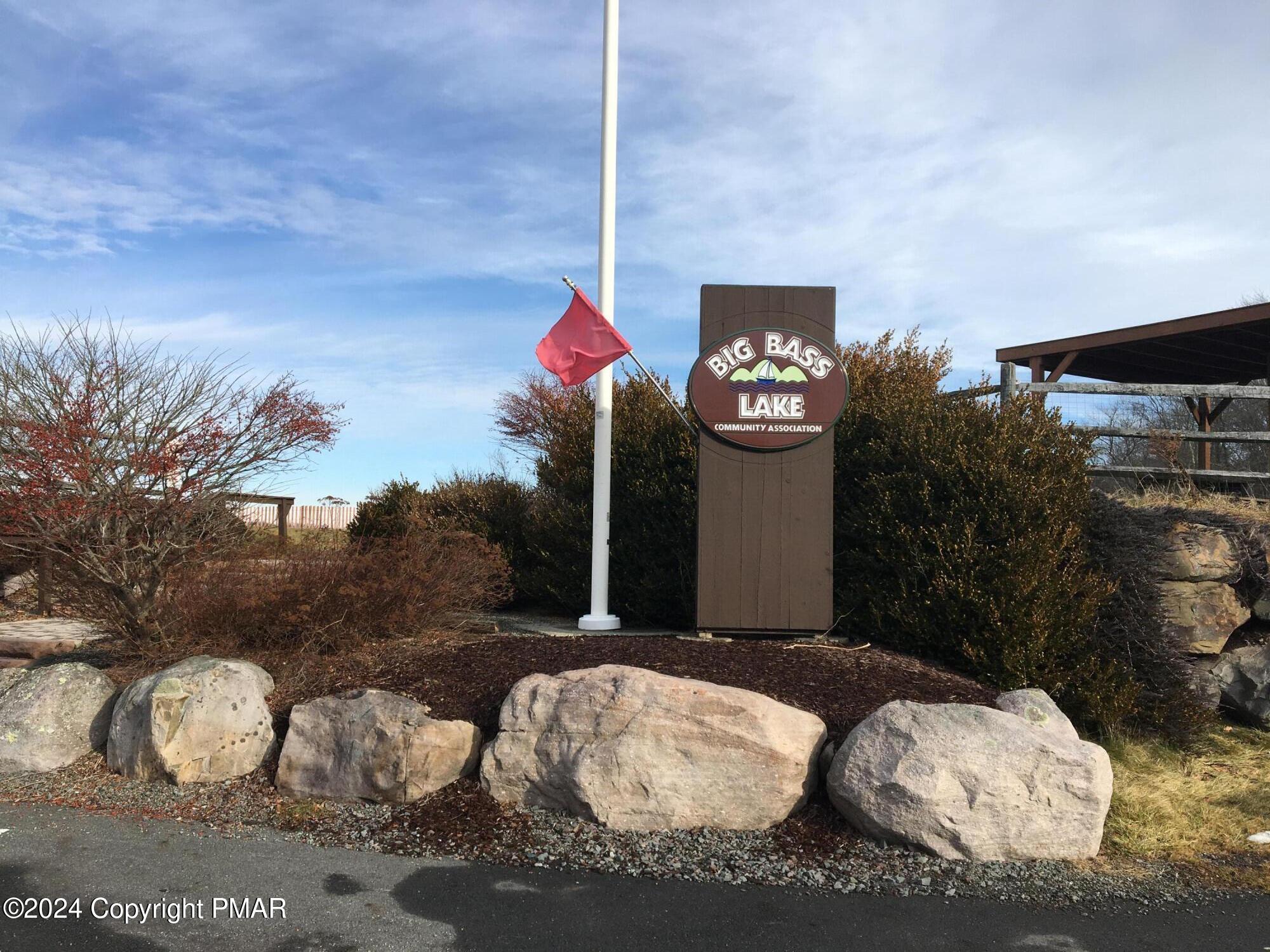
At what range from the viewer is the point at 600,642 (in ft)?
24.7

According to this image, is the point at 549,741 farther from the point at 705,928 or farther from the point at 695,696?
the point at 705,928

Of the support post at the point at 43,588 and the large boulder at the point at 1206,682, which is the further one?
the support post at the point at 43,588

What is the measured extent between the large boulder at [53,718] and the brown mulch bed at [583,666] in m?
0.40

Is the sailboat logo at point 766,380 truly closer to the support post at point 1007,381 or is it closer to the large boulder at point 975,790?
the large boulder at point 975,790

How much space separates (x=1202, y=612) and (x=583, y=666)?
A: 5904 mm

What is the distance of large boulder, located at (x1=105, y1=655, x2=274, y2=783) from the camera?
603cm

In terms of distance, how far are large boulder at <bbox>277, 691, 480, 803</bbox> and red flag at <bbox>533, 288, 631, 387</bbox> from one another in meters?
3.49

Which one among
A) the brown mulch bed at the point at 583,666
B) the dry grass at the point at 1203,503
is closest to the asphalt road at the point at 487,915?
the brown mulch bed at the point at 583,666

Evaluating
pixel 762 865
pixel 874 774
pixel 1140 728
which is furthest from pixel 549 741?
pixel 1140 728

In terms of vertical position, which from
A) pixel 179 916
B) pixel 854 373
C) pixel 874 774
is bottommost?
pixel 179 916

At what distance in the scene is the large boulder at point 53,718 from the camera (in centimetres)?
650

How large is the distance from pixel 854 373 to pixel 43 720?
8.22 meters

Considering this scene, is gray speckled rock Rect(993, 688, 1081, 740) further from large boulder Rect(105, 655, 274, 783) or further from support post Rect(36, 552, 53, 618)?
support post Rect(36, 552, 53, 618)

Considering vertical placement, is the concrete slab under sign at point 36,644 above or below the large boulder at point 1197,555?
below
